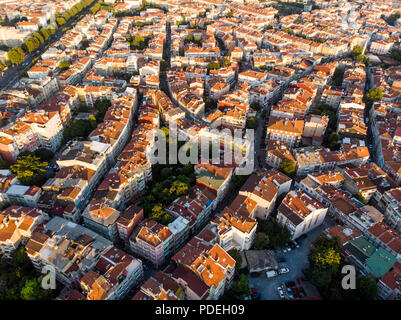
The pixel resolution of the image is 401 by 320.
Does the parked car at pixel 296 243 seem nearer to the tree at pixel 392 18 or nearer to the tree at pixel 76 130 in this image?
the tree at pixel 76 130

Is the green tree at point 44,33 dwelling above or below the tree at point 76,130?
above

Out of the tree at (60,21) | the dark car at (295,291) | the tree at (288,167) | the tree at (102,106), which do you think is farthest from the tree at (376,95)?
the tree at (60,21)

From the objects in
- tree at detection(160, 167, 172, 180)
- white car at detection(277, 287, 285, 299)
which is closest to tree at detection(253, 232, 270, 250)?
white car at detection(277, 287, 285, 299)

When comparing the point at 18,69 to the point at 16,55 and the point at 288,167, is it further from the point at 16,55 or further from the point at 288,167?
the point at 288,167

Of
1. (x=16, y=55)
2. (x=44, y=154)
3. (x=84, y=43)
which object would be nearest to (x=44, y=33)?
(x=84, y=43)

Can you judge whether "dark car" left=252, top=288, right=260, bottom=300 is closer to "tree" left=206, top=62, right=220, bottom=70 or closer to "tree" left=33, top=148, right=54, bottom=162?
"tree" left=33, top=148, right=54, bottom=162

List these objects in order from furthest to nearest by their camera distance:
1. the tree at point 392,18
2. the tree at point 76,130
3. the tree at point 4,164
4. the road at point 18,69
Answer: the tree at point 392,18 < the road at point 18,69 < the tree at point 76,130 < the tree at point 4,164
